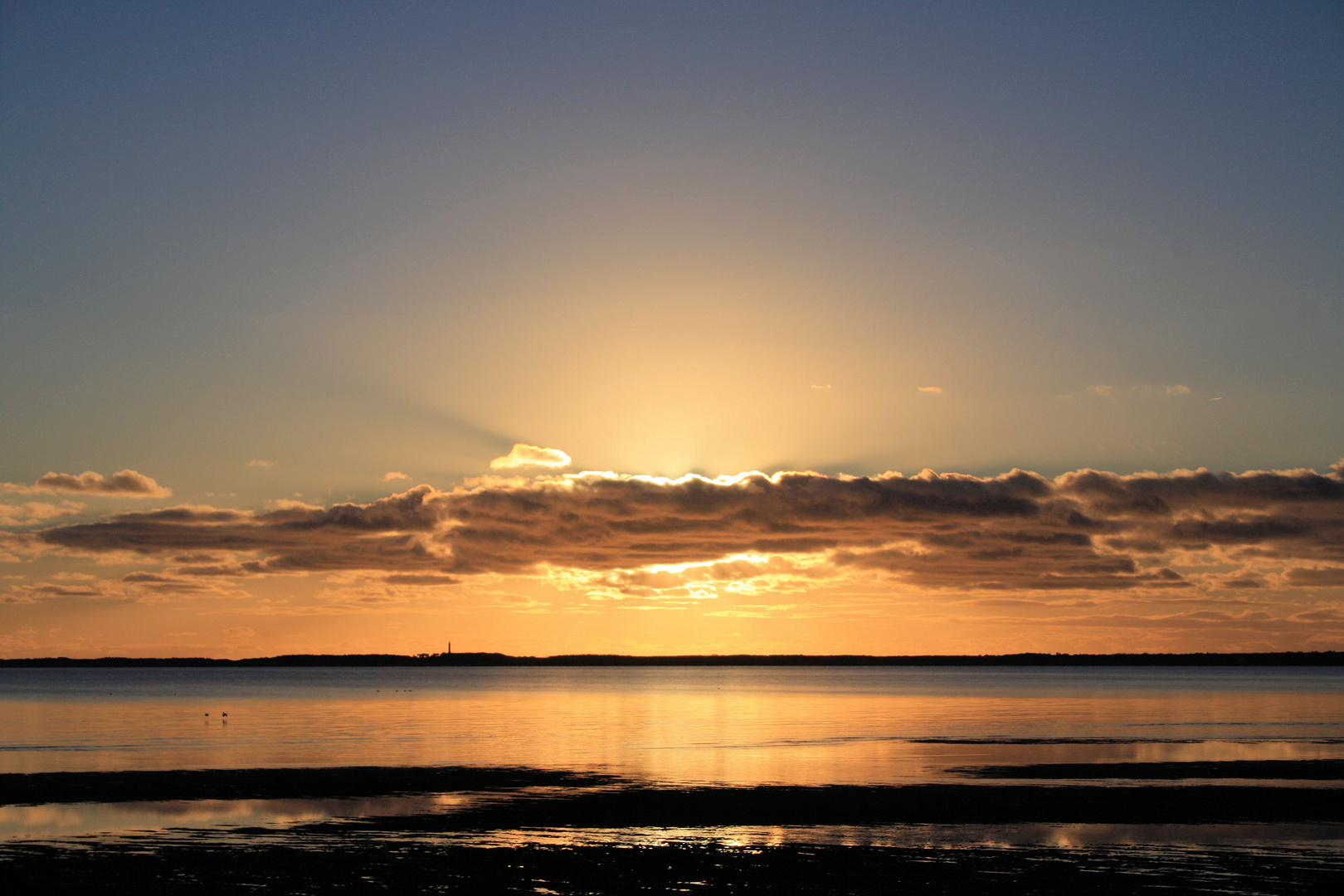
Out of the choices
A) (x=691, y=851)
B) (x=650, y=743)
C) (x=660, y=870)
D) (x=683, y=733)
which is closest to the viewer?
(x=660, y=870)

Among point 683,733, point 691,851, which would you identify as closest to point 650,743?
point 683,733

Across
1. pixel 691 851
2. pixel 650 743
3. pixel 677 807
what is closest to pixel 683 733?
pixel 650 743

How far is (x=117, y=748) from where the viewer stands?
65.6 metres

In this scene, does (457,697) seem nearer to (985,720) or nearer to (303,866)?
(985,720)

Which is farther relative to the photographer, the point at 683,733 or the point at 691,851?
the point at 683,733

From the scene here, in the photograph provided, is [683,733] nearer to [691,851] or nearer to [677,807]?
[677,807]

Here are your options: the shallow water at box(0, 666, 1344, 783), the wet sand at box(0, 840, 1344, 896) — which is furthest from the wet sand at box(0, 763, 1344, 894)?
the shallow water at box(0, 666, 1344, 783)

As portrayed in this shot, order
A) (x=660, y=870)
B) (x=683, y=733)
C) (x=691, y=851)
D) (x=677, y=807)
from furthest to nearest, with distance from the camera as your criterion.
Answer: (x=683, y=733), (x=677, y=807), (x=691, y=851), (x=660, y=870)

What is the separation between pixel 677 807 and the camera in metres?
41.0

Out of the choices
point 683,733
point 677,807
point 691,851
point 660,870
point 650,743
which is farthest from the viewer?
point 683,733

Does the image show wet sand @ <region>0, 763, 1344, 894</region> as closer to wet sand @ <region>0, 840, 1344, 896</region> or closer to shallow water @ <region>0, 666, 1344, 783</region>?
wet sand @ <region>0, 840, 1344, 896</region>

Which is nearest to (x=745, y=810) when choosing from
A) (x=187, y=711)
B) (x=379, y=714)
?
(x=379, y=714)

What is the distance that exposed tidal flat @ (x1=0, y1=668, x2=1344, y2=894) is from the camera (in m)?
29.5

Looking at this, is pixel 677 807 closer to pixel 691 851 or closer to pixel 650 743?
pixel 691 851
